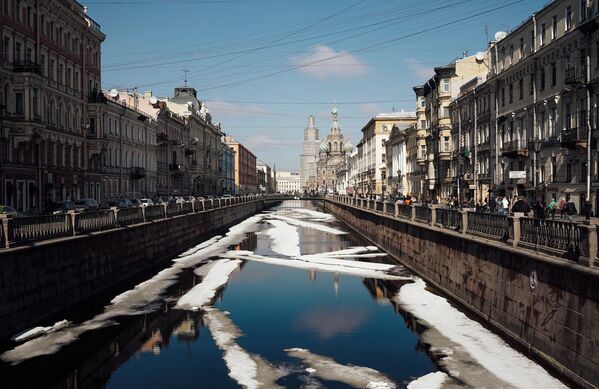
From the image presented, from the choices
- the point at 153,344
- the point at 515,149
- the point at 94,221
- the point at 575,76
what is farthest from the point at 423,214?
the point at 153,344

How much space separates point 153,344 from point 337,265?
20345mm

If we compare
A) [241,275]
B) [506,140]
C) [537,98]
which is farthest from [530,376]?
[506,140]

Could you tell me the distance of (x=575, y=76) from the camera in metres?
38.8

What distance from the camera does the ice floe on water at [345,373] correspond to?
1641 centimetres

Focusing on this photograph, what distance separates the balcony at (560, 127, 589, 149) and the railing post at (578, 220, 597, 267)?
81.9 ft

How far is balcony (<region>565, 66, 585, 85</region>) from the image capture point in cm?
3838

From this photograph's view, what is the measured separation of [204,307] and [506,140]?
3599 centimetres

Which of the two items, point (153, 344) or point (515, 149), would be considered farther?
point (515, 149)

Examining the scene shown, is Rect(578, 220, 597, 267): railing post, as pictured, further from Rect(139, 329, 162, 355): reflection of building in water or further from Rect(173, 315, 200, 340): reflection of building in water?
Rect(139, 329, 162, 355): reflection of building in water

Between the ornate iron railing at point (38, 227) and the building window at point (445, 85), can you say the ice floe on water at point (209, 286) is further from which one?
the building window at point (445, 85)

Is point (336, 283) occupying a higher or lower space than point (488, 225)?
lower

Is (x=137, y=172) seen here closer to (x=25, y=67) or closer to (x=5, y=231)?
(x=25, y=67)

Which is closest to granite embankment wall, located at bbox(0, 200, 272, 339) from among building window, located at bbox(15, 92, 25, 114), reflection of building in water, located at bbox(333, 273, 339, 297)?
reflection of building in water, located at bbox(333, 273, 339, 297)

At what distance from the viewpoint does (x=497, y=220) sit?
2270cm
